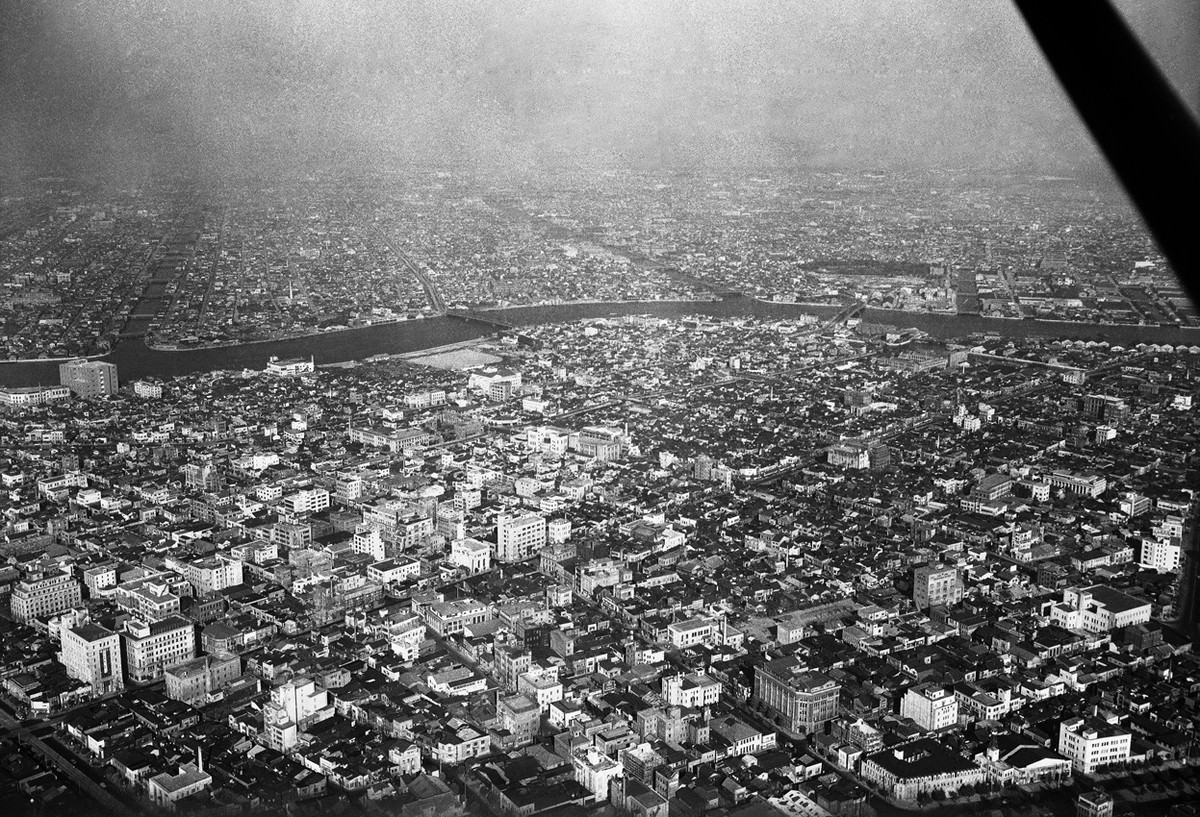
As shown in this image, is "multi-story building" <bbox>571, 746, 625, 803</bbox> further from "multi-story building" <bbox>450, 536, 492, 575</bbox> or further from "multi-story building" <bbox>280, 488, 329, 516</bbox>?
"multi-story building" <bbox>280, 488, 329, 516</bbox>

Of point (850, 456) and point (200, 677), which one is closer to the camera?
point (200, 677)

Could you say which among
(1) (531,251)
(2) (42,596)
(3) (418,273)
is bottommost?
(2) (42,596)

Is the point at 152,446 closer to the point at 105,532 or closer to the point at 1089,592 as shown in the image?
the point at 105,532

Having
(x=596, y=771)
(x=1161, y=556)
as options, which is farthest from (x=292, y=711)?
(x=1161, y=556)

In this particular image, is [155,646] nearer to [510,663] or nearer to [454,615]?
[454,615]

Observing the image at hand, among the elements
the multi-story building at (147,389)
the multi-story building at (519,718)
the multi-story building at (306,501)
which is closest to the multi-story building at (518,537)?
the multi-story building at (306,501)

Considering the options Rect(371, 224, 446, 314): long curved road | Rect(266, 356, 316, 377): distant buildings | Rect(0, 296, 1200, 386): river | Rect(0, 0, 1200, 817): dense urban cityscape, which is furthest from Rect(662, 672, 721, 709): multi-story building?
Rect(371, 224, 446, 314): long curved road

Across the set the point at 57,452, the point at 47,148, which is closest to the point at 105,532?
the point at 57,452
